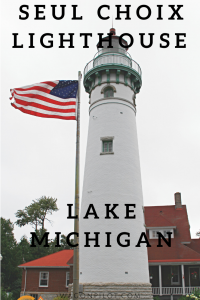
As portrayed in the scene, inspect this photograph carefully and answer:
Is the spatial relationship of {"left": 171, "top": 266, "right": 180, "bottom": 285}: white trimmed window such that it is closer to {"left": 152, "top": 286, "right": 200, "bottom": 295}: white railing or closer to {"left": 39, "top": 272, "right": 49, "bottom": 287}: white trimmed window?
{"left": 152, "top": 286, "right": 200, "bottom": 295}: white railing

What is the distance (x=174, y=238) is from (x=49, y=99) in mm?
17592

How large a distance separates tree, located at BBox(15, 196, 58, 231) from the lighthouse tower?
1393 inches

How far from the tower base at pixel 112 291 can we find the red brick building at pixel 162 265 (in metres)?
6.09

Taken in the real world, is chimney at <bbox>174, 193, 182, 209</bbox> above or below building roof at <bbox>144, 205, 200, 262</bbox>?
above

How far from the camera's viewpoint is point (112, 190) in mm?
18250

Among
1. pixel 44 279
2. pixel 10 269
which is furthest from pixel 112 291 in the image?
pixel 10 269

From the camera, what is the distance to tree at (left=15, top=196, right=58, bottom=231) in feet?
174

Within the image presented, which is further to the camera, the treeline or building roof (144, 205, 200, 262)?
the treeline

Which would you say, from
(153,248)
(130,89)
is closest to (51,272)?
(153,248)

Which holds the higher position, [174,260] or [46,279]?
[174,260]

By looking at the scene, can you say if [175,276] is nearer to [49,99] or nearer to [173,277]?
[173,277]

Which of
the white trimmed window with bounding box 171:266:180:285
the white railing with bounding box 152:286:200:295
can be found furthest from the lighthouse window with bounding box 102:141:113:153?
the white trimmed window with bounding box 171:266:180:285

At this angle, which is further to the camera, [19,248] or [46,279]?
[19,248]

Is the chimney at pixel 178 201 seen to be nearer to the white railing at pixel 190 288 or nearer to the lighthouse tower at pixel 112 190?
the white railing at pixel 190 288
